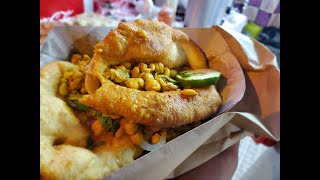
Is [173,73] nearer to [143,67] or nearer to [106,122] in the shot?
[143,67]

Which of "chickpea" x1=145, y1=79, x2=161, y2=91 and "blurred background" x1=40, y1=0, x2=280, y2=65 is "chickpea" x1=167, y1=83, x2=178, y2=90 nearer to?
"chickpea" x1=145, y1=79, x2=161, y2=91

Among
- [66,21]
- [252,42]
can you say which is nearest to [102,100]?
[252,42]

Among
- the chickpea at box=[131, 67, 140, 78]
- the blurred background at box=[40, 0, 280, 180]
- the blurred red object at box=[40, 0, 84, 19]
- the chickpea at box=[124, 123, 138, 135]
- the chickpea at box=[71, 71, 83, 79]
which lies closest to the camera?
the chickpea at box=[124, 123, 138, 135]

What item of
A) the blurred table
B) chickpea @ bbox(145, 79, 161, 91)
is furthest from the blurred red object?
the blurred table

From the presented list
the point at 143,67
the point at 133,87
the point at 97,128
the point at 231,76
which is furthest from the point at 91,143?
the point at 231,76

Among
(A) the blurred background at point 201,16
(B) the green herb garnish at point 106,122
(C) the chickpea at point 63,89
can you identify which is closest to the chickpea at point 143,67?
(B) the green herb garnish at point 106,122
